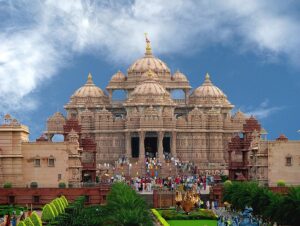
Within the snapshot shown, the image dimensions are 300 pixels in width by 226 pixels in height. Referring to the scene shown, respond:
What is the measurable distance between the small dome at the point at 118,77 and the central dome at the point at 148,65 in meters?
1.20

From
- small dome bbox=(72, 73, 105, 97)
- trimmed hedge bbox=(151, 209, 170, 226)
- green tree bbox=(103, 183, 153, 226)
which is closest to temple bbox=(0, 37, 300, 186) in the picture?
small dome bbox=(72, 73, 105, 97)

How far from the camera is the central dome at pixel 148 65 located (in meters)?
133

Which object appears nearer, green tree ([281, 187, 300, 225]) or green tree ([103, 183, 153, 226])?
green tree ([103, 183, 153, 226])

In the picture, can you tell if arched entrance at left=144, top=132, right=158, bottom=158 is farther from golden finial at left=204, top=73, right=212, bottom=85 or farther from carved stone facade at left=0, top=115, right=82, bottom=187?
carved stone facade at left=0, top=115, right=82, bottom=187

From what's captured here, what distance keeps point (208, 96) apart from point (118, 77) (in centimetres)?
1257

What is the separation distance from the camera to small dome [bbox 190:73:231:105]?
131125 mm

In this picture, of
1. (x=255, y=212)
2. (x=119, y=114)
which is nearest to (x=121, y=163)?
(x=119, y=114)

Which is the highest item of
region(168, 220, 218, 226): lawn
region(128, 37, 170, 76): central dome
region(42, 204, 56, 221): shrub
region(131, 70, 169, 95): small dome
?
region(128, 37, 170, 76): central dome

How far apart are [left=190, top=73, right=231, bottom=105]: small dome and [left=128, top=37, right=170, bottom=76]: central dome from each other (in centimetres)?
513

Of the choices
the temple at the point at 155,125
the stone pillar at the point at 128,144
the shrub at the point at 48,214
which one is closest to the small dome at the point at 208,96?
the temple at the point at 155,125

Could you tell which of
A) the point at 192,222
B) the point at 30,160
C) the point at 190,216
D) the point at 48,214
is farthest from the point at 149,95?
the point at 48,214

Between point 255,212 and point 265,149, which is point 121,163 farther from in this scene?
point 255,212

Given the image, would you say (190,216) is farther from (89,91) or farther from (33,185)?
(89,91)

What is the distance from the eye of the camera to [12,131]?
82562mm
